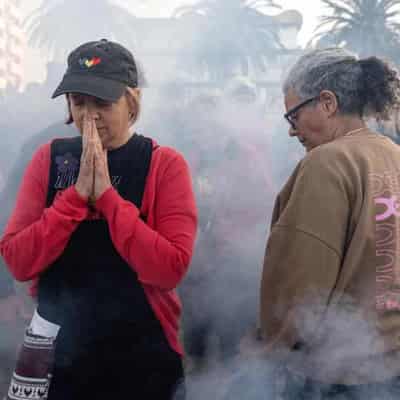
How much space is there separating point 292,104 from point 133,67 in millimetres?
561

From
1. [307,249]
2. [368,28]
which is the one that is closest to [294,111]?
[307,249]

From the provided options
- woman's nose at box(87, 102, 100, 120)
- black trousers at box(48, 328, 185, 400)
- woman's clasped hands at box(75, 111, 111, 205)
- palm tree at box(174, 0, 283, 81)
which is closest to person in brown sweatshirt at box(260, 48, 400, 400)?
black trousers at box(48, 328, 185, 400)

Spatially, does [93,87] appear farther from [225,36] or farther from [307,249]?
[225,36]

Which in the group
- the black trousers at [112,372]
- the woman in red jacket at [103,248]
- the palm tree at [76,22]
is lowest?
the black trousers at [112,372]

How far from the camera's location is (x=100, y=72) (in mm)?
1730

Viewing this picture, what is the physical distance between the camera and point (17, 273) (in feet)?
5.52

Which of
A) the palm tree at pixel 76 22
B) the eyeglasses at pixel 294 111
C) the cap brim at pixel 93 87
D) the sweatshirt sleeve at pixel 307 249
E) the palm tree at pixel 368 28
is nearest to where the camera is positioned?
the sweatshirt sleeve at pixel 307 249

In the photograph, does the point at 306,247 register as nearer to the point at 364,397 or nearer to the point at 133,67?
the point at 364,397

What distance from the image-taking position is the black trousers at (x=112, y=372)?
5.64 feet

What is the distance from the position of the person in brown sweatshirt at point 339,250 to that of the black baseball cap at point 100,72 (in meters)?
0.60

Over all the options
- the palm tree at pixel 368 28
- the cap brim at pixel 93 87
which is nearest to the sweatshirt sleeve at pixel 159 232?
the cap brim at pixel 93 87

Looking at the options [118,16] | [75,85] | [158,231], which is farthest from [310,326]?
[118,16]

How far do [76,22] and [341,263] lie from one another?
699cm

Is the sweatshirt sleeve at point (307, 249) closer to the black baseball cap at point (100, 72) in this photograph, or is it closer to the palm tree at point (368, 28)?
the black baseball cap at point (100, 72)
